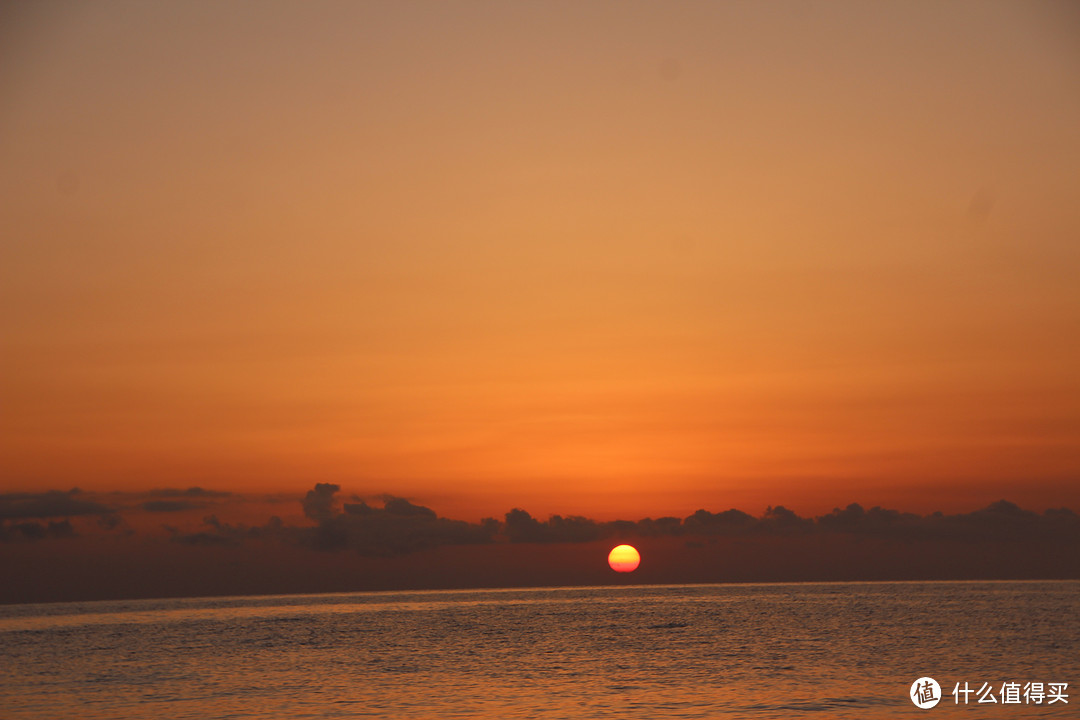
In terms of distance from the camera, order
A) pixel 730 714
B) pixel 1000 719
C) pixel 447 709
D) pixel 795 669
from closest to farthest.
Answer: pixel 1000 719 < pixel 730 714 < pixel 447 709 < pixel 795 669

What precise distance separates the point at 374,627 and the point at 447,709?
120491mm

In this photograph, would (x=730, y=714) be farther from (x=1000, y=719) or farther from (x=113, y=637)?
(x=113, y=637)

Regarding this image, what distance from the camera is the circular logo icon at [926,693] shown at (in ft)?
197

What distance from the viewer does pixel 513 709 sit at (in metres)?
60.7

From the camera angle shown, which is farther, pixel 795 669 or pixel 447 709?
pixel 795 669

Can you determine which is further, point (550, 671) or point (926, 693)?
point (550, 671)

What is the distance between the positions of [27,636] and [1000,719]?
157 metres

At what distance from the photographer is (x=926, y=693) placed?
6538cm

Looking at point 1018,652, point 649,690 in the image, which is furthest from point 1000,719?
point 1018,652

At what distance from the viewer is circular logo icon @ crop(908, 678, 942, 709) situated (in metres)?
60.2

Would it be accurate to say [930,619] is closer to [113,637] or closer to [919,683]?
[919,683]

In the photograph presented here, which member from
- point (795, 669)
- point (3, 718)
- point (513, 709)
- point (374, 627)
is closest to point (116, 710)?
point (3, 718)

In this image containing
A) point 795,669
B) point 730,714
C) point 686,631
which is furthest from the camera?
point 686,631

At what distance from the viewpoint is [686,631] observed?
462 feet
